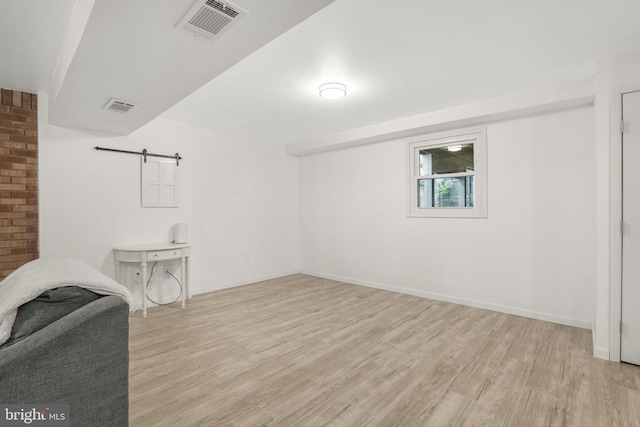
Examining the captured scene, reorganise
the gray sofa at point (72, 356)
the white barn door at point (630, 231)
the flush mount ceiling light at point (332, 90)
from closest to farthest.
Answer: the gray sofa at point (72, 356), the white barn door at point (630, 231), the flush mount ceiling light at point (332, 90)

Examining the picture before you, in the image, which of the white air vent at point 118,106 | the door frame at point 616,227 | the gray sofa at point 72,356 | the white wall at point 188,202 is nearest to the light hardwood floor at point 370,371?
the door frame at point 616,227

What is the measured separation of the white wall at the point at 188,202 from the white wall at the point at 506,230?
147 cm

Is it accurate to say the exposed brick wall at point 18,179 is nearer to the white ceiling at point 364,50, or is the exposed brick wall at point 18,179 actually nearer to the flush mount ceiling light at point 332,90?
the white ceiling at point 364,50

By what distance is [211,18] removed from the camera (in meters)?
1.59

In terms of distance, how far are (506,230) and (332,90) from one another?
2.68 m

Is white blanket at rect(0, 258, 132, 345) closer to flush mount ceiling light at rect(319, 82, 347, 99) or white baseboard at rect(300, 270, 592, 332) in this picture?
flush mount ceiling light at rect(319, 82, 347, 99)

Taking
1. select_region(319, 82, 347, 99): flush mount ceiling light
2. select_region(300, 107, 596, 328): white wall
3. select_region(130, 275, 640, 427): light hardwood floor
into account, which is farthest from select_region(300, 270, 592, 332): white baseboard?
select_region(319, 82, 347, 99): flush mount ceiling light

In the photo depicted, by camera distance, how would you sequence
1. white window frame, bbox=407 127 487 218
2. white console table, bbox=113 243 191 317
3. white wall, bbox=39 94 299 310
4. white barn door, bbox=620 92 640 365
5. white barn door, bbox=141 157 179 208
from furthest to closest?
white barn door, bbox=141 157 179 208 → white window frame, bbox=407 127 487 218 → white console table, bbox=113 243 191 317 → white wall, bbox=39 94 299 310 → white barn door, bbox=620 92 640 365

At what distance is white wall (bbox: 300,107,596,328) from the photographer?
3330 millimetres

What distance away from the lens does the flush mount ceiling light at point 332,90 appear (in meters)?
3.12

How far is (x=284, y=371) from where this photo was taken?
241 cm

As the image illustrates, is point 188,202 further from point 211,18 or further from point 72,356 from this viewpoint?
point 72,356

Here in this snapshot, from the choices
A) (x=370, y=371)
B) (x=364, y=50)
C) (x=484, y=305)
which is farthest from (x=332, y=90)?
(x=484, y=305)

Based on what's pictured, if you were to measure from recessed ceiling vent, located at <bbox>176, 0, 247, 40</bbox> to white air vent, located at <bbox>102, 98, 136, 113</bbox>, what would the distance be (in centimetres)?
152
